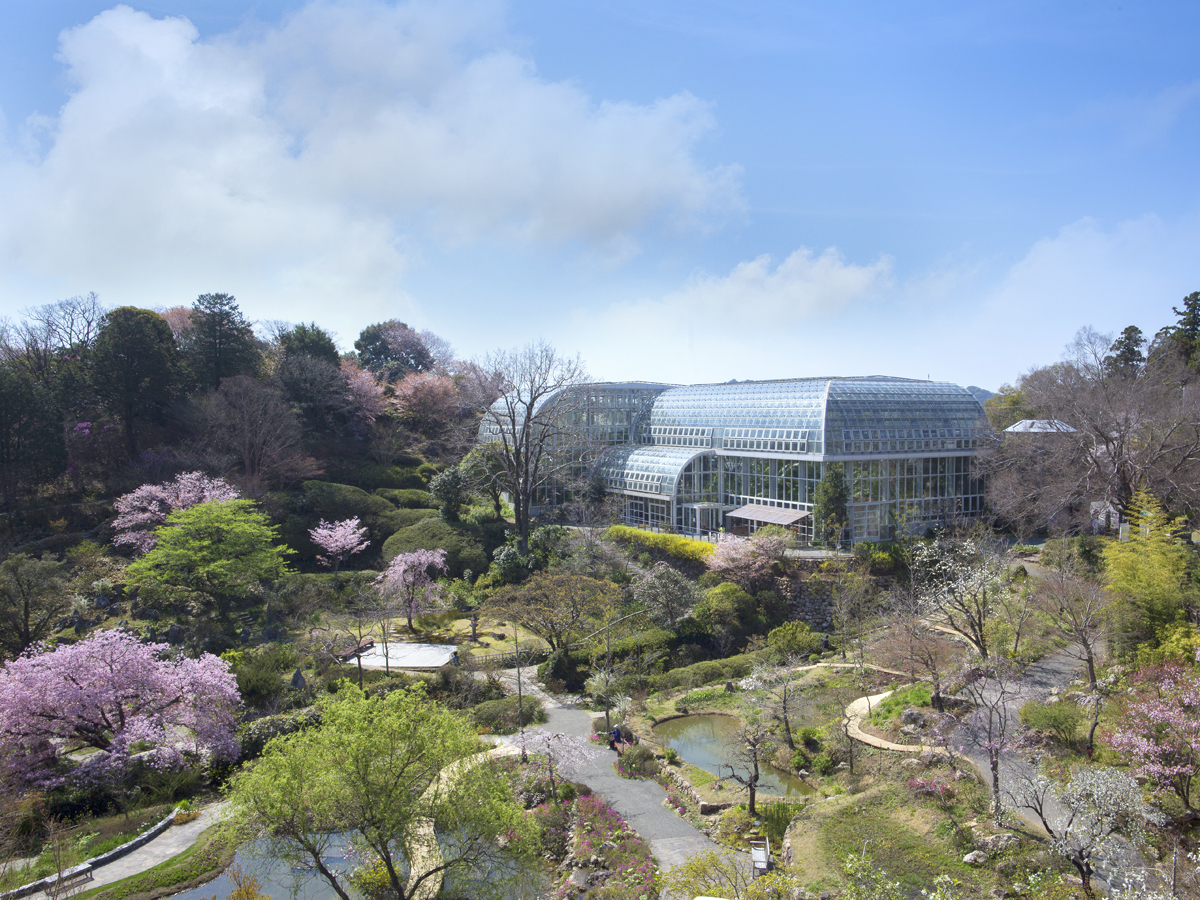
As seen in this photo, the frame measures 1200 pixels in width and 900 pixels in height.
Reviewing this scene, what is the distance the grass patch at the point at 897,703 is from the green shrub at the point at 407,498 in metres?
29.9

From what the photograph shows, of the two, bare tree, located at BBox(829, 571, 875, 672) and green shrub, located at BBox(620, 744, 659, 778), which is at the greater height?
bare tree, located at BBox(829, 571, 875, 672)

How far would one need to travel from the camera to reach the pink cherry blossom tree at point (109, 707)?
18484 millimetres

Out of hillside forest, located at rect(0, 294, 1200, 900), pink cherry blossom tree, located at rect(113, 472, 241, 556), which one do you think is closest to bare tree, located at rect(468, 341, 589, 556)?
hillside forest, located at rect(0, 294, 1200, 900)

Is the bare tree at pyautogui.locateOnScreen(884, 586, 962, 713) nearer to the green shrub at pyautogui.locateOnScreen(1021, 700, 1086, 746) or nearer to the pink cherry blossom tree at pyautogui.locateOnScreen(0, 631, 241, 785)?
the green shrub at pyautogui.locateOnScreen(1021, 700, 1086, 746)

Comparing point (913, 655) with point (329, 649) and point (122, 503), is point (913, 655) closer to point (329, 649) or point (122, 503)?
point (329, 649)

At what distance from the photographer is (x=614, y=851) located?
1611 centimetres

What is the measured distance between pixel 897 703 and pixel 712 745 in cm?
641

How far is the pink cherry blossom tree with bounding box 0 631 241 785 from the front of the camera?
18.5 metres

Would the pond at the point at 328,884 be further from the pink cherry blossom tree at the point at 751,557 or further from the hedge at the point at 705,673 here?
the pink cherry blossom tree at the point at 751,557

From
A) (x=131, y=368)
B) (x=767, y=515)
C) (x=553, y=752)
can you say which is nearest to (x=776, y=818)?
(x=553, y=752)

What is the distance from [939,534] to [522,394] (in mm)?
28517

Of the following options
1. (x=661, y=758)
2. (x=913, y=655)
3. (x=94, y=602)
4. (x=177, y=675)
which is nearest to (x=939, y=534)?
(x=913, y=655)

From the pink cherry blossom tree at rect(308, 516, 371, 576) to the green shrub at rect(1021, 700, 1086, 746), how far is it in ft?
99.2

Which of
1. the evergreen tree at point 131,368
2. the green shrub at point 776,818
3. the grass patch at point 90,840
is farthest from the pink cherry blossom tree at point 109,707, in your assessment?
the evergreen tree at point 131,368
